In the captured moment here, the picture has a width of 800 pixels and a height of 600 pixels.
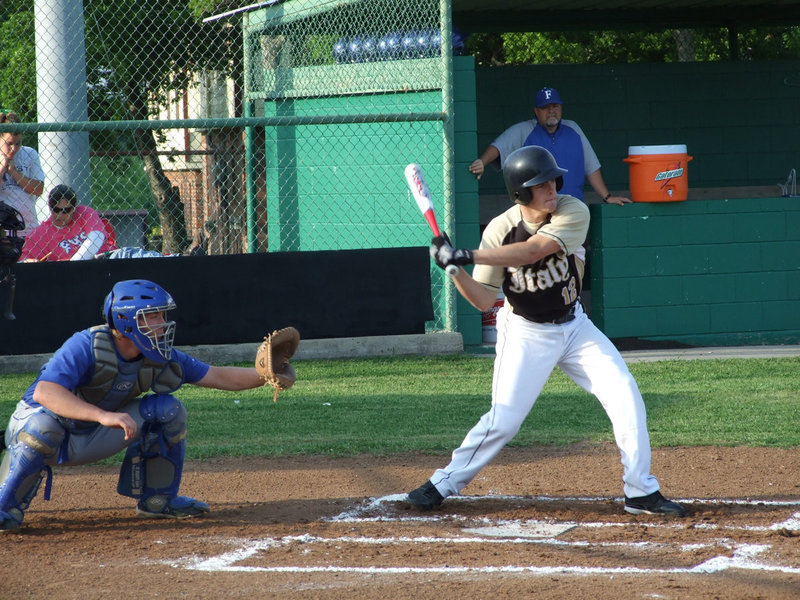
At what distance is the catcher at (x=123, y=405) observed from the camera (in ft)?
Result: 13.8

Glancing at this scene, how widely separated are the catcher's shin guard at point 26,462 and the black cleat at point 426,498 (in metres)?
1.51

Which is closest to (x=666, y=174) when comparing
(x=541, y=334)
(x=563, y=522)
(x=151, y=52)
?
(x=541, y=334)

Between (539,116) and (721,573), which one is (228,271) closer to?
(539,116)

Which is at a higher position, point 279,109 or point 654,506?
point 279,109

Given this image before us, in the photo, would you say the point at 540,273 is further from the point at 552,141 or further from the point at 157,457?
the point at 552,141

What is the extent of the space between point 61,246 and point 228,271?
1.33m

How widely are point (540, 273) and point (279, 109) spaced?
692cm

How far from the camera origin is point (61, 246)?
8.54 metres

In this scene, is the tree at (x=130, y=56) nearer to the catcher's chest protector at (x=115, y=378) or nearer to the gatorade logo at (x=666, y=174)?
the gatorade logo at (x=666, y=174)

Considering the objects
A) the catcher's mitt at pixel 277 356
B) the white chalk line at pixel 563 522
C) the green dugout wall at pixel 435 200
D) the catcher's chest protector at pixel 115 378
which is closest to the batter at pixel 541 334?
the white chalk line at pixel 563 522

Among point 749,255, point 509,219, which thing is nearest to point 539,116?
point 749,255

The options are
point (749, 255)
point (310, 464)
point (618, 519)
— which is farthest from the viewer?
point (749, 255)

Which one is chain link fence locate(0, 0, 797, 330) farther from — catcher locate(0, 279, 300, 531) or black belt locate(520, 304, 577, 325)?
black belt locate(520, 304, 577, 325)

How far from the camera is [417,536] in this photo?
4301mm
